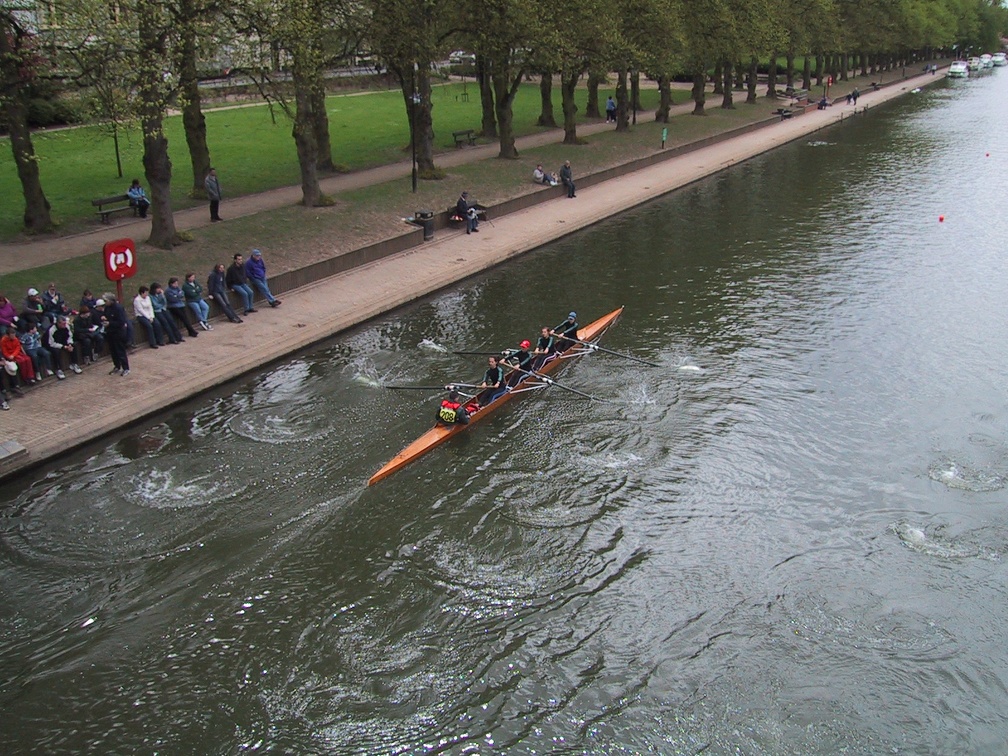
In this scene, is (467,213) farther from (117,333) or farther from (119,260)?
(117,333)

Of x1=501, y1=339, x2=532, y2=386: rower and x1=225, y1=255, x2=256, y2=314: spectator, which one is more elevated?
x1=225, y1=255, x2=256, y2=314: spectator

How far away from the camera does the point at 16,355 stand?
18594 mm

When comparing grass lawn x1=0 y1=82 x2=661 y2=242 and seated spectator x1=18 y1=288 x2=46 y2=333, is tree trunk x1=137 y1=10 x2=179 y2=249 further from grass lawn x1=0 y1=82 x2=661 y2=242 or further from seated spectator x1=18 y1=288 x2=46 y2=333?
seated spectator x1=18 y1=288 x2=46 y2=333

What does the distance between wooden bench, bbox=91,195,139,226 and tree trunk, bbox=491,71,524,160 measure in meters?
17.5

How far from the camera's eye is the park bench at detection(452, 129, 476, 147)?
153ft

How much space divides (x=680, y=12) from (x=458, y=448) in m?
41.9

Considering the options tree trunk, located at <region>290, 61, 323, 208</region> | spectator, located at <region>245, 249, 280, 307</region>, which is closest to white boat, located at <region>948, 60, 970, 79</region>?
tree trunk, located at <region>290, 61, 323, 208</region>

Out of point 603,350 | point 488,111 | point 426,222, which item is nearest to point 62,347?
point 603,350

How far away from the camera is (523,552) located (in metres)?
14.8

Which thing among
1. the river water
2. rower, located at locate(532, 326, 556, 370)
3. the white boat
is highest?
the white boat

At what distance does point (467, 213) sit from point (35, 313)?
17.2m

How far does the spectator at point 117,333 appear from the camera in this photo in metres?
19.6

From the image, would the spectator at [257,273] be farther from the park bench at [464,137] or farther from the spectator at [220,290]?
the park bench at [464,137]

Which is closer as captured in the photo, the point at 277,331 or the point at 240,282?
the point at 277,331
